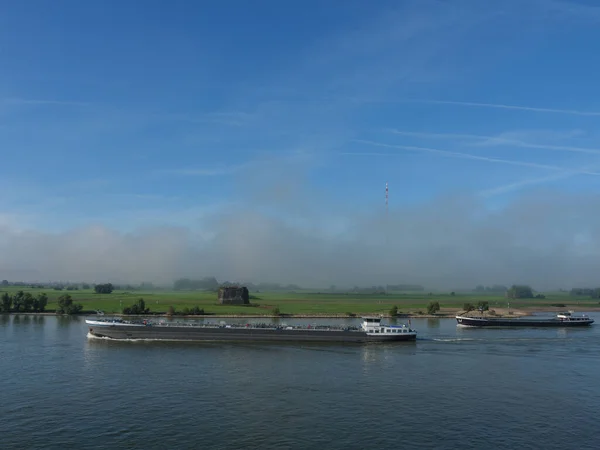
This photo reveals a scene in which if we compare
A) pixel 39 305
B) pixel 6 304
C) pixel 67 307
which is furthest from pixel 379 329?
pixel 6 304

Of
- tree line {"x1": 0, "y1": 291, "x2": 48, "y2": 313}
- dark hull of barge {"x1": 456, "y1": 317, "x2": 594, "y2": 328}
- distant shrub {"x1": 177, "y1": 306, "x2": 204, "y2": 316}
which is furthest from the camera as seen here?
tree line {"x1": 0, "y1": 291, "x2": 48, "y2": 313}

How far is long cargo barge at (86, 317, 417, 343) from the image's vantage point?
98.0 metres

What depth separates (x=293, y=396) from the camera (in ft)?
177

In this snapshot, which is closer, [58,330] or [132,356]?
[132,356]

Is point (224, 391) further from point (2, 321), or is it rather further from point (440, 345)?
point (2, 321)

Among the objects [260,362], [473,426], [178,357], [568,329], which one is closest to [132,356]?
[178,357]

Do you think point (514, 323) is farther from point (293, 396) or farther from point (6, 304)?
point (6, 304)

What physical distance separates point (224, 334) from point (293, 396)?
154 ft

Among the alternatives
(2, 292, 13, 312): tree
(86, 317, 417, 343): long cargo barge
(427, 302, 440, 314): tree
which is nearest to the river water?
(86, 317, 417, 343): long cargo barge

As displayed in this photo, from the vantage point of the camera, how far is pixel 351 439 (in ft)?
134

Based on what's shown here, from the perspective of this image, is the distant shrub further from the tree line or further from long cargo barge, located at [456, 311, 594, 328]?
long cargo barge, located at [456, 311, 594, 328]

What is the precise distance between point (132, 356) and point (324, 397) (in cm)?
4084

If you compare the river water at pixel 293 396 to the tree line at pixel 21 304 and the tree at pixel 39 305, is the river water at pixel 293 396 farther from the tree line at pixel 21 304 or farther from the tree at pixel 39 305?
the tree line at pixel 21 304

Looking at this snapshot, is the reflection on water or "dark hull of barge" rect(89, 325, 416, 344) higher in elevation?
"dark hull of barge" rect(89, 325, 416, 344)
